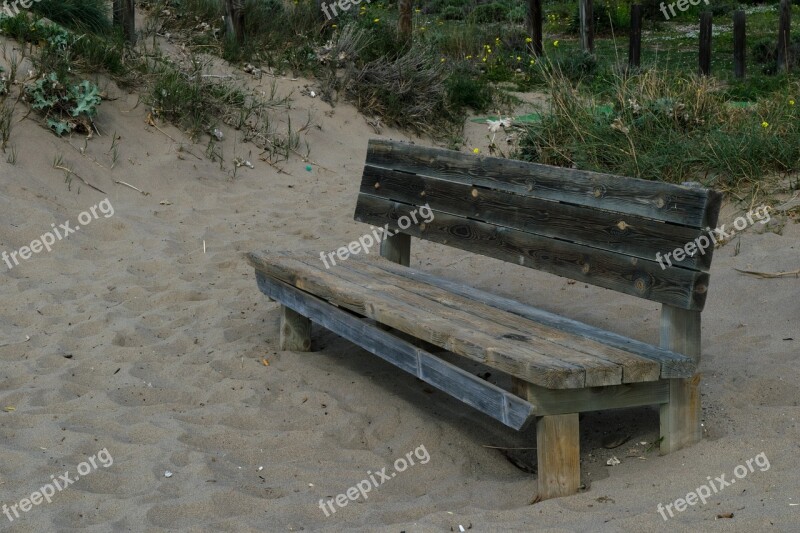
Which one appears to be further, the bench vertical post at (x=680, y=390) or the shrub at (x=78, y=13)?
the shrub at (x=78, y=13)

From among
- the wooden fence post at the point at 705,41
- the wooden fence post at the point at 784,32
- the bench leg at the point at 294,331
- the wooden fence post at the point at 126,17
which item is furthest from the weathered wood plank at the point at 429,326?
the wooden fence post at the point at 784,32

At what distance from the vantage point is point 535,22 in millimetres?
12578

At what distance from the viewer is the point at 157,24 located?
9.03 m

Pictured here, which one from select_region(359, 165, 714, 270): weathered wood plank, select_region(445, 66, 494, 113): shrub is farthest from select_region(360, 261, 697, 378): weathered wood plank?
select_region(445, 66, 494, 113): shrub

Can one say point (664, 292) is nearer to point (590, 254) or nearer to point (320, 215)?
point (590, 254)

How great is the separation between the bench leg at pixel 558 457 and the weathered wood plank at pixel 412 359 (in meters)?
0.12

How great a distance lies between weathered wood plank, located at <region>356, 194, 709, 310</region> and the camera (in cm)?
314

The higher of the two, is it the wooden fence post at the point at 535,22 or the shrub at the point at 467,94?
the wooden fence post at the point at 535,22

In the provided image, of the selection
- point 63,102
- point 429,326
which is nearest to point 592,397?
point 429,326

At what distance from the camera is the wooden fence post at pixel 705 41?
1132 cm

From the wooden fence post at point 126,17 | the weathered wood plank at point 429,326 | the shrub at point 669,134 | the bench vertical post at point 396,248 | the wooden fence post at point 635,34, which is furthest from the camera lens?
the wooden fence post at point 635,34

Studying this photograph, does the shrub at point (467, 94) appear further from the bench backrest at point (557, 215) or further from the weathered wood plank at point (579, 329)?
the weathered wood plank at point (579, 329)

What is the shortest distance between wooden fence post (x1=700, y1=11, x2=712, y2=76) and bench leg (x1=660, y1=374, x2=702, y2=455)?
888cm

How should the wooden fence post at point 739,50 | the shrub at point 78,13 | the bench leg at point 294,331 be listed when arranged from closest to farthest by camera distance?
the bench leg at point 294,331, the shrub at point 78,13, the wooden fence post at point 739,50
